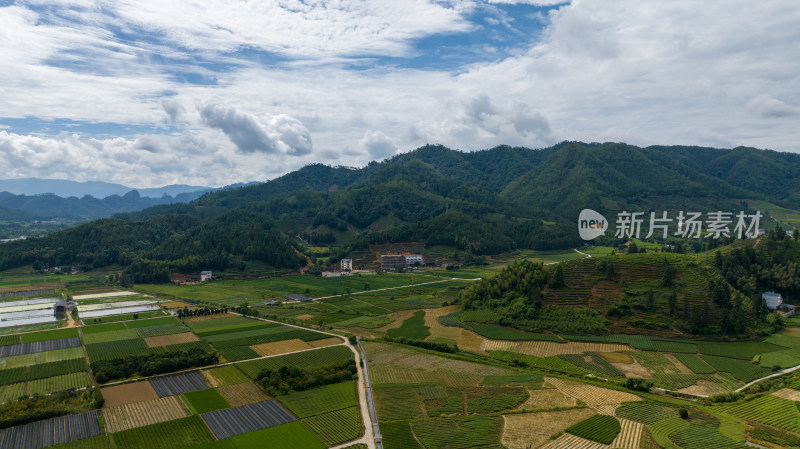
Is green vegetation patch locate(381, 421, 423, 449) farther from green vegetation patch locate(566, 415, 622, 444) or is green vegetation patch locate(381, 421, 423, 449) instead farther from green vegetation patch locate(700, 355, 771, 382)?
green vegetation patch locate(700, 355, 771, 382)

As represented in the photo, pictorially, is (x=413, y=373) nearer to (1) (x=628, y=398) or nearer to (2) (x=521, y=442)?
(2) (x=521, y=442)

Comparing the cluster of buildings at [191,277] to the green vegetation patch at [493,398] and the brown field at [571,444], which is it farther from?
the brown field at [571,444]

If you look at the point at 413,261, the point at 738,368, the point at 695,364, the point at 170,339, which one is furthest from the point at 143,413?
the point at 413,261

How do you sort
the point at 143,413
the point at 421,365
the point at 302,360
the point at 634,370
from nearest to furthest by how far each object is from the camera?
the point at 143,413 < the point at 634,370 < the point at 421,365 < the point at 302,360

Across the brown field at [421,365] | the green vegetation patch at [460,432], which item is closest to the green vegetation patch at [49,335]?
the brown field at [421,365]

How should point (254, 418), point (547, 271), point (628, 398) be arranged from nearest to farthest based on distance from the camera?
1. point (254, 418)
2. point (628, 398)
3. point (547, 271)

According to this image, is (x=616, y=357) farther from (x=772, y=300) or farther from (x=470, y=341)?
(x=772, y=300)

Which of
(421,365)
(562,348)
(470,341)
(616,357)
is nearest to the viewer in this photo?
(421,365)

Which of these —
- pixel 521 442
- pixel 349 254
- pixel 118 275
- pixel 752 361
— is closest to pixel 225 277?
pixel 118 275
